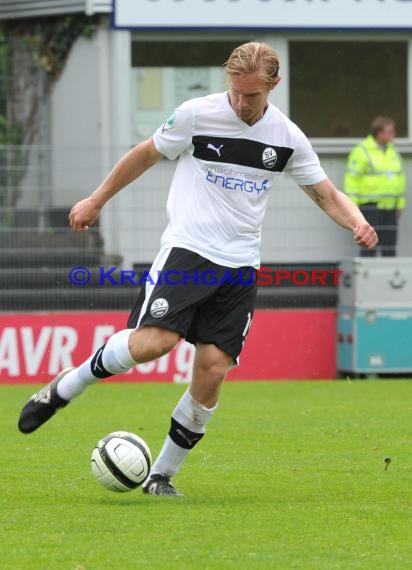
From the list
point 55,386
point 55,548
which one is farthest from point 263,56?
point 55,548

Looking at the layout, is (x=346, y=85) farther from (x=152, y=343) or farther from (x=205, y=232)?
(x=152, y=343)

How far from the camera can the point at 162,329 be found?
6805 mm

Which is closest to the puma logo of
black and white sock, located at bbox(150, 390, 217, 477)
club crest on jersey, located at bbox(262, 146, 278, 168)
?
club crest on jersey, located at bbox(262, 146, 278, 168)

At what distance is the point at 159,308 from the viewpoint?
269 inches

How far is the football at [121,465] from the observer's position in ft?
22.8

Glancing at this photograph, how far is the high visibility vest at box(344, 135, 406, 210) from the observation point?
15.1 meters

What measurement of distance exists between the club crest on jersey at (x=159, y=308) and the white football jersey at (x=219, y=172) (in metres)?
0.32

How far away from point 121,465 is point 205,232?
1.20 meters

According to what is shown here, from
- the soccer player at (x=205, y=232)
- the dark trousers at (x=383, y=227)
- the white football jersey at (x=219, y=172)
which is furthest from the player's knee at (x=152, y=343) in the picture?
the dark trousers at (x=383, y=227)

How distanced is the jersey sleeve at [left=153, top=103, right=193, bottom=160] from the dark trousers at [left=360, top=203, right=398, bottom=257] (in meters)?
8.12

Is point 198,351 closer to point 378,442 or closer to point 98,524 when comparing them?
point 98,524

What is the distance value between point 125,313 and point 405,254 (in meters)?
3.11
